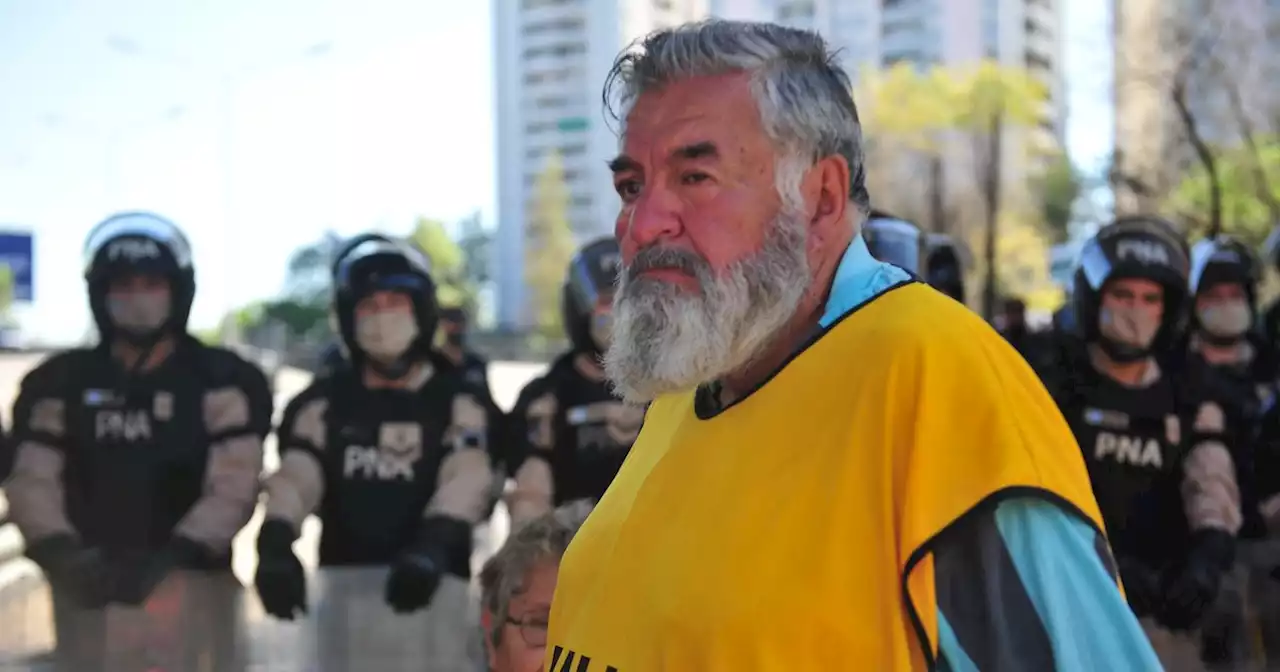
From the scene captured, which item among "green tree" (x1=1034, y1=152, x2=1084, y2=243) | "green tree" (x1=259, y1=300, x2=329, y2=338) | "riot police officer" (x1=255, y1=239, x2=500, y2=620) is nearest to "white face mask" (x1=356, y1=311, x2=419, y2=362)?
"riot police officer" (x1=255, y1=239, x2=500, y2=620)

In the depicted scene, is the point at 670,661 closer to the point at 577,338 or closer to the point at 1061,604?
the point at 1061,604

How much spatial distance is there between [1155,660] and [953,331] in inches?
12.7

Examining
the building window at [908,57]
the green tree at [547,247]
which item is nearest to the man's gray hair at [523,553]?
the green tree at [547,247]

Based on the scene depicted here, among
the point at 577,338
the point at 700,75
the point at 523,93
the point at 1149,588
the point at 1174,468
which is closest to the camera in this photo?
the point at 700,75

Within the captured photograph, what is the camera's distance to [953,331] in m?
1.20

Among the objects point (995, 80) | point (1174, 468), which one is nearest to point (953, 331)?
point (1174, 468)

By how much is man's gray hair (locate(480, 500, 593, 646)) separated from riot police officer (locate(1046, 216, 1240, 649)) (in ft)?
7.18

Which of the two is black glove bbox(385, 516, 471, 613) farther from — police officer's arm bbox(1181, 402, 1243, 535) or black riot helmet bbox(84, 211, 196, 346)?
police officer's arm bbox(1181, 402, 1243, 535)

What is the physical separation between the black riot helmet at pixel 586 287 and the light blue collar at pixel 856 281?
12.1 ft

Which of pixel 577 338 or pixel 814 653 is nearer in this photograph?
pixel 814 653

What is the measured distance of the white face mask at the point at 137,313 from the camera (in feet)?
15.1

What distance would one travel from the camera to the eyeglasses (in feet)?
7.45

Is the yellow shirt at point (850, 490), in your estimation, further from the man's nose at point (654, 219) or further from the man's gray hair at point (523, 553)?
the man's gray hair at point (523, 553)

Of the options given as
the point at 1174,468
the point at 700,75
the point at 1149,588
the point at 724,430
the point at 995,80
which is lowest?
the point at 1149,588
